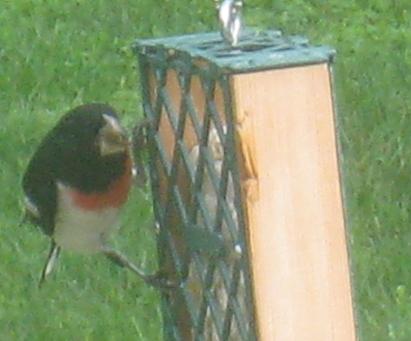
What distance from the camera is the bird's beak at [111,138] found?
2658 millimetres

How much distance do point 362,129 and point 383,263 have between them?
857mm

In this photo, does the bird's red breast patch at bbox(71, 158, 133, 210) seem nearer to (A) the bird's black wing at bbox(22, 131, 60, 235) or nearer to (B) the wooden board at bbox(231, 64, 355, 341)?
(A) the bird's black wing at bbox(22, 131, 60, 235)

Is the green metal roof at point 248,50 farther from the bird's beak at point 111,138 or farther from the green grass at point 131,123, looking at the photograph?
the green grass at point 131,123

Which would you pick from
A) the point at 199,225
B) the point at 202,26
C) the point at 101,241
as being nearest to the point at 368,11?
the point at 202,26

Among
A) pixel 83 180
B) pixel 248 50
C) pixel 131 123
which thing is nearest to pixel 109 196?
pixel 83 180

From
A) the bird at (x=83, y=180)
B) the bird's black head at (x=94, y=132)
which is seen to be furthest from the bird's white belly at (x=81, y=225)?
the bird's black head at (x=94, y=132)

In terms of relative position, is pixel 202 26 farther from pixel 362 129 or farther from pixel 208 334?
pixel 208 334

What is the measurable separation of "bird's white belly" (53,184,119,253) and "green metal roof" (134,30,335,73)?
0.40m

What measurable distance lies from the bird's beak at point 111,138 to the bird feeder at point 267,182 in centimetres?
13

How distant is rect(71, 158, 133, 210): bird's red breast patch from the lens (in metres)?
2.90

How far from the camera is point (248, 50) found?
2.34 metres

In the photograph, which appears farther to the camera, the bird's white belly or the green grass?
the green grass

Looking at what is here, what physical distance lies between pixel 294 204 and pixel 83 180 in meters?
0.67

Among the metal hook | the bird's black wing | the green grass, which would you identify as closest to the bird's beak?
the bird's black wing
